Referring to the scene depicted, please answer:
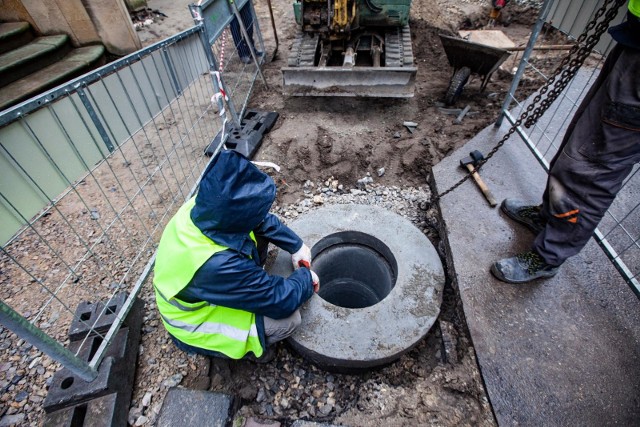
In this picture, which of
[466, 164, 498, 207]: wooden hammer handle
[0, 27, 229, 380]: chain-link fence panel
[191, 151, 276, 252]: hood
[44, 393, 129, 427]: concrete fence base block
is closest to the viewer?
[191, 151, 276, 252]: hood

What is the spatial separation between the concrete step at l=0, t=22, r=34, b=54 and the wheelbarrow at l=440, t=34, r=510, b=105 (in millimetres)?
6125

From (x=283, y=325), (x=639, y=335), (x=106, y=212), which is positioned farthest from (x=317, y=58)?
(x=639, y=335)

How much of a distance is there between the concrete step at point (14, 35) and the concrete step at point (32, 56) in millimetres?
79

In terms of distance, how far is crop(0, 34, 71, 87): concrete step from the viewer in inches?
164

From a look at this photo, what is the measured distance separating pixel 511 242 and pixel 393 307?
1228mm

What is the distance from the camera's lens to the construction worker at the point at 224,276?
1.66 metres

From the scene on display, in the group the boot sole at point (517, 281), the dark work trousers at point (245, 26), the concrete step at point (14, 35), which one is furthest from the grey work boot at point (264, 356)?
the concrete step at point (14, 35)

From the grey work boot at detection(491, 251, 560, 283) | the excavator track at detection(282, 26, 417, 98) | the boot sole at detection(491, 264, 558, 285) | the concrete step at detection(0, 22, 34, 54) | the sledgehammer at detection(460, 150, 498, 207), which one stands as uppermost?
the concrete step at detection(0, 22, 34, 54)

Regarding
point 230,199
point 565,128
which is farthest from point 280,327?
point 565,128

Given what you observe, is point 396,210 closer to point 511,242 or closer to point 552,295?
point 511,242

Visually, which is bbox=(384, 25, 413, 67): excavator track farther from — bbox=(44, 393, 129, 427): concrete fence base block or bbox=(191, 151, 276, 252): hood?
bbox=(44, 393, 129, 427): concrete fence base block

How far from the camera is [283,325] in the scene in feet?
7.06

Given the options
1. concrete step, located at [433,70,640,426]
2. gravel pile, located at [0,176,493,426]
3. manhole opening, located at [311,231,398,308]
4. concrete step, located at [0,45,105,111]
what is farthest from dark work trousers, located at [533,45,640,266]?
concrete step, located at [0,45,105,111]

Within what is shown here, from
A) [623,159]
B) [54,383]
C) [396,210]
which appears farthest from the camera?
[396,210]
